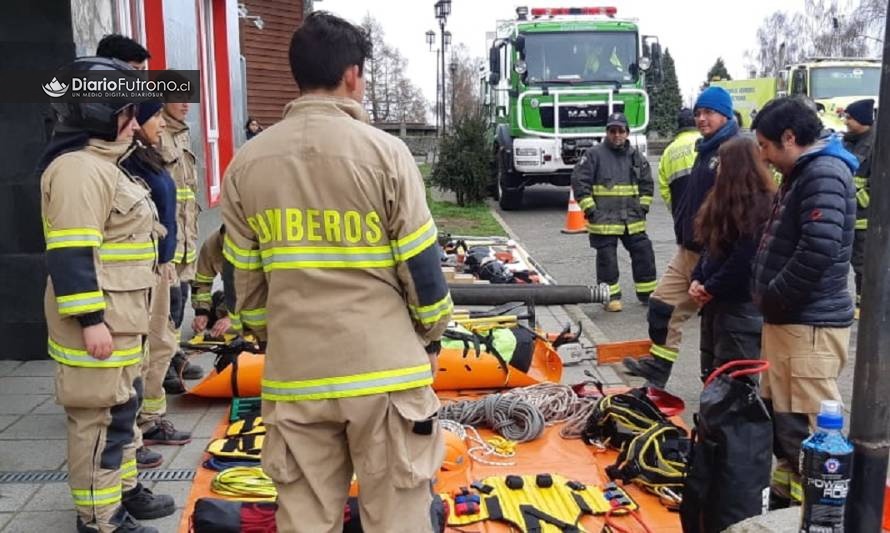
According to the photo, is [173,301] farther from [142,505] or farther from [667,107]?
[667,107]

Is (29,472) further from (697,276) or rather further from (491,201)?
(491,201)

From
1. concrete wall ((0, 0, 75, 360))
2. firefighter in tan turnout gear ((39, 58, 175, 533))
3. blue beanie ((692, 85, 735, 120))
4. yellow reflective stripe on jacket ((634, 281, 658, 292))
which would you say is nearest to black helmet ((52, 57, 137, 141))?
firefighter in tan turnout gear ((39, 58, 175, 533))

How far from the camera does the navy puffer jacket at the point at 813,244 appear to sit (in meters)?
3.54

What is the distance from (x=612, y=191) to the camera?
332 inches

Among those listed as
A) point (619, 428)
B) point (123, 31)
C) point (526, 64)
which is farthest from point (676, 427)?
point (526, 64)

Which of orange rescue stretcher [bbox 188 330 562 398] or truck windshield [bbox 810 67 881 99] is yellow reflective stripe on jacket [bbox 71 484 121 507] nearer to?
orange rescue stretcher [bbox 188 330 562 398]

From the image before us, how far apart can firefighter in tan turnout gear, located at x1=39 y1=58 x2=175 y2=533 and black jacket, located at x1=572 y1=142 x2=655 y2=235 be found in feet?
18.4

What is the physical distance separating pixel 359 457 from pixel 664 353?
12.0ft

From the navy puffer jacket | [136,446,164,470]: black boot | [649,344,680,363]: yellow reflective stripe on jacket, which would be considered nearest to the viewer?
the navy puffer jacket

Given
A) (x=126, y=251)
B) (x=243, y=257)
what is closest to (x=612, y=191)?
(x=126, y=251)

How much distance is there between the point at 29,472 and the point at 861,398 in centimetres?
384

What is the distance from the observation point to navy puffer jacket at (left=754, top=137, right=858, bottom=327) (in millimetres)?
3535

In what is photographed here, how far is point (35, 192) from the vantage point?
19.5ft

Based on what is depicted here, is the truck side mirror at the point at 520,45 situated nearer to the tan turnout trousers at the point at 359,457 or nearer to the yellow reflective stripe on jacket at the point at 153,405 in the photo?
the yellow reflective stripe on jacket at the point at 153,405
